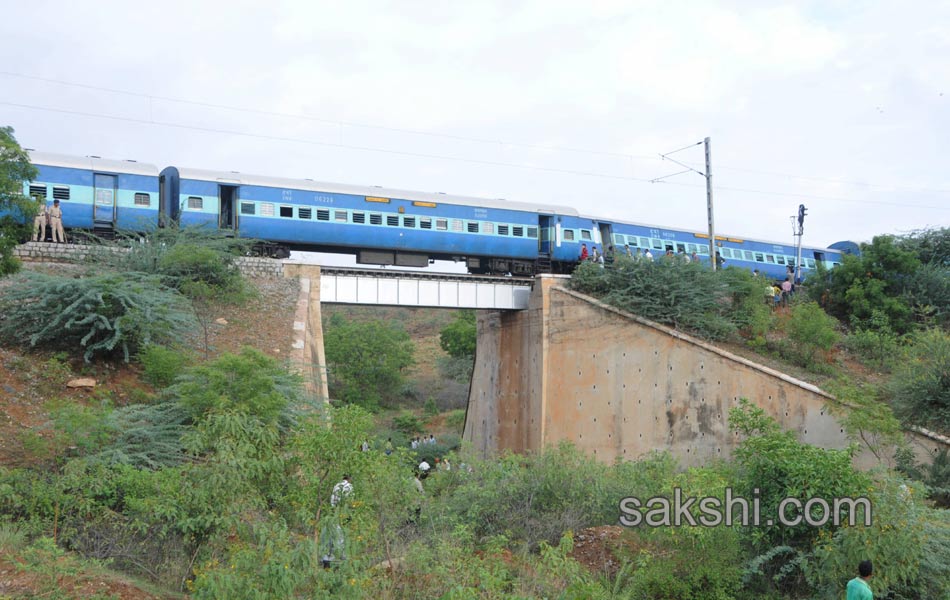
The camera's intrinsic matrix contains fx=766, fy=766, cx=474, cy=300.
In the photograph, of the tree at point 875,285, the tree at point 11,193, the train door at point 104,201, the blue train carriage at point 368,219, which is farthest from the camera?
the tree at point 875,285

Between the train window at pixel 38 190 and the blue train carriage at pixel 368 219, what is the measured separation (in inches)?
126

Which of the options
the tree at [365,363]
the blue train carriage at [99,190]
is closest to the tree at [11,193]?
the blue train carriage at [99,190]

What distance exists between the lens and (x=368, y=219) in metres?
24.8

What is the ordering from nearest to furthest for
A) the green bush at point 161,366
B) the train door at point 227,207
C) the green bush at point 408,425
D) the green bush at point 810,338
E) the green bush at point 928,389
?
the green bush at point 161,366
the green bush at point 928,389
the train door at point 227,207
the green bush at point 810,338
the green bush at point 408,425

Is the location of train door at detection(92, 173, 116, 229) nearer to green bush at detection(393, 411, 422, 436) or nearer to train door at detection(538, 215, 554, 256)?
train door at detection(538, 215, 554, 256)

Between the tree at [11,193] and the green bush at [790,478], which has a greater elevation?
the tree at [11,193]

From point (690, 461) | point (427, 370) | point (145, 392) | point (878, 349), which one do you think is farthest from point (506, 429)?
point (427, 370)

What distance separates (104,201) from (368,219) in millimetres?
7687

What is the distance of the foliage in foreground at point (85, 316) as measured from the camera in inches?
621

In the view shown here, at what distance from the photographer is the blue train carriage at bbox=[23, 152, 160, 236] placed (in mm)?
20672

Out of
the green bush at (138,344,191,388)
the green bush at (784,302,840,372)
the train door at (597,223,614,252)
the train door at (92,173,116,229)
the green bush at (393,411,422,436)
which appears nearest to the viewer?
the green bush at (138,344,191,388)

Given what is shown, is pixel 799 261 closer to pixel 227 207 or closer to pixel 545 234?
pixel 545 234

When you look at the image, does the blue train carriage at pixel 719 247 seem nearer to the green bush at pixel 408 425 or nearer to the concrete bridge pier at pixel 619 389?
the concrete bridge pier at pixel 619 389

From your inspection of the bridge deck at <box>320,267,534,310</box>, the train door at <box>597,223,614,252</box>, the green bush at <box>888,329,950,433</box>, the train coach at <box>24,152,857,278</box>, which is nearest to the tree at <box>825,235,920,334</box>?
the train coach at <box>24,152,857,278</box>
